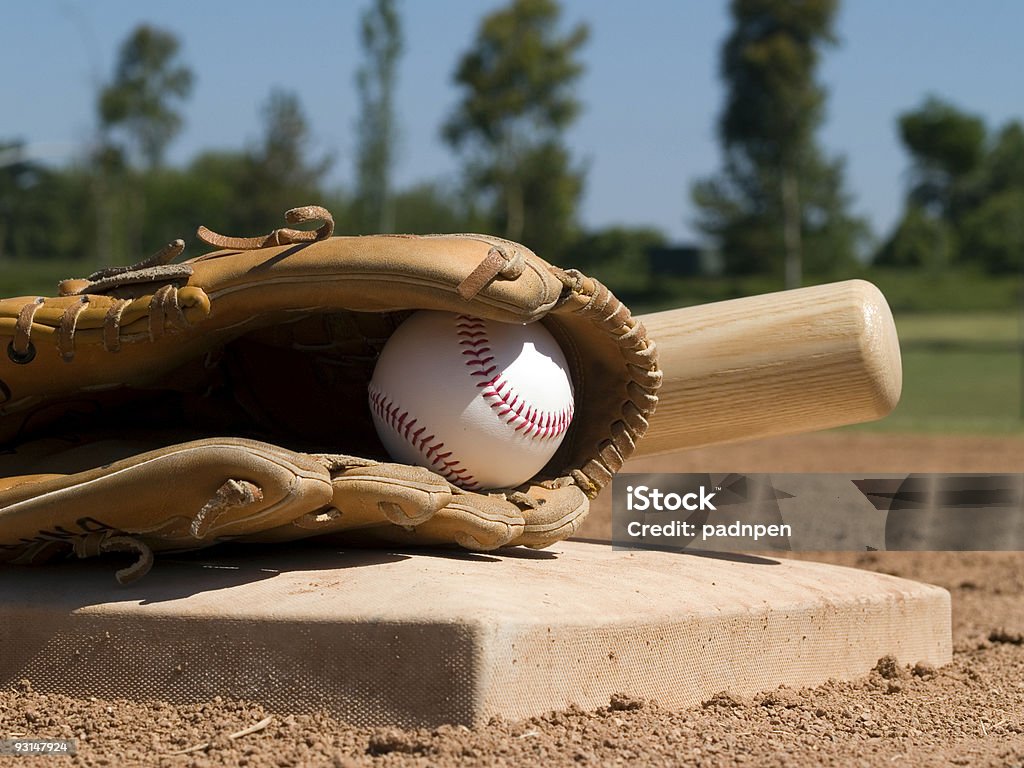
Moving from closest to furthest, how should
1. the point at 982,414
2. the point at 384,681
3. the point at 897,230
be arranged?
the point at 384,681, the point at 982,414, the point at 897,230

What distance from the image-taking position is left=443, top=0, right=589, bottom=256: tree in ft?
116

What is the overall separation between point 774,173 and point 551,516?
116ft

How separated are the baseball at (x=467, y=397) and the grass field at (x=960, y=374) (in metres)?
9.45

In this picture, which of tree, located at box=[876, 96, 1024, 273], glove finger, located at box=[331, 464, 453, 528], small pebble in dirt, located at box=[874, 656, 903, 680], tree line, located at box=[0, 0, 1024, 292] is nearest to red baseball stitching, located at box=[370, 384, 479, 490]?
glove finger, located at box=[331, 464, 453, 528]

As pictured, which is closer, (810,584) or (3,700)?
(3,700)

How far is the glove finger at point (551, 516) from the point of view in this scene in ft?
9.10

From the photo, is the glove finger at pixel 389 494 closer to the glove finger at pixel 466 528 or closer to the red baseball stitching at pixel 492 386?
the glove finger at pixel 466 528

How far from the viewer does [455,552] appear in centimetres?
282

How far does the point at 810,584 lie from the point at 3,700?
1840 millimetres

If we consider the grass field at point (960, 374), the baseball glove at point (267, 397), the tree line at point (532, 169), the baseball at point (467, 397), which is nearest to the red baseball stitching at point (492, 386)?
the baseball at point (467, 397)

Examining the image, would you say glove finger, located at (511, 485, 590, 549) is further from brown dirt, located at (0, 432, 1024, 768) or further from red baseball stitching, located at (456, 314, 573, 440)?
brown dirt, located at (0, 432, 1024, 768)

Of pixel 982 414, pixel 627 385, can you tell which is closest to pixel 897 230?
pixel 982 414

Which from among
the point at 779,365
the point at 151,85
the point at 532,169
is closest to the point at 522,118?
the point at 532,169

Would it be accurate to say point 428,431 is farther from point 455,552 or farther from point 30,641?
point 30,641
